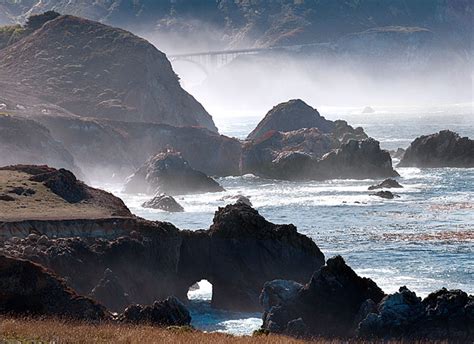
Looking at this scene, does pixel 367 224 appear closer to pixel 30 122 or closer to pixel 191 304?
pixel 191 304

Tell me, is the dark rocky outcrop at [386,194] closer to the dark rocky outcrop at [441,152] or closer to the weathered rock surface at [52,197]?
the dark rocky outcrop at [441,152]

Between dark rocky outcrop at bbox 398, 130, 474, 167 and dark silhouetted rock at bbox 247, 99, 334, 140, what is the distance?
23118 millimetres

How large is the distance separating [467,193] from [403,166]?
98.0 ft

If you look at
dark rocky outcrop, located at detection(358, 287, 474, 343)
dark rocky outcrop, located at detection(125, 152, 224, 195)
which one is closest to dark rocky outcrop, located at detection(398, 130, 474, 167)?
dark rocky outcrop, located at detection(125, 152, 224, 195)

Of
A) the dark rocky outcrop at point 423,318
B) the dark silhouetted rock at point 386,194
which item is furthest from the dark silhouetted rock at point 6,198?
the dark silhouetted rock at point 386,194

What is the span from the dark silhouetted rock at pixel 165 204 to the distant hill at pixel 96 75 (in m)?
47.0

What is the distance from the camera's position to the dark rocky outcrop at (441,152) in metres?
118

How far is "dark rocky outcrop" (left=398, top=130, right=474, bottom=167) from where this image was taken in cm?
11750

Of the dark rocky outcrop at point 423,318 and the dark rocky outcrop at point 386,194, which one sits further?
the dark rocky outcrop at point 386,194

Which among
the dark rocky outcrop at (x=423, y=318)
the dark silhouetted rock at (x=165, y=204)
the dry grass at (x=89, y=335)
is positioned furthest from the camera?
the dark silhouetted rock at (x=165, y=204)

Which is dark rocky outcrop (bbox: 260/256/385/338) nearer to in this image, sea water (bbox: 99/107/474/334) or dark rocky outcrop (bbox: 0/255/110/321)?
sea water (bbox: 99/107/474/334)

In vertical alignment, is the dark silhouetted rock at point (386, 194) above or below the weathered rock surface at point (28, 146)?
below

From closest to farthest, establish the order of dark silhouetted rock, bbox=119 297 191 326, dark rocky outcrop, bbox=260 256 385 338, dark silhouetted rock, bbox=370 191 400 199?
dark silhouetted rock, bbox=119 297 191 326
dark rocky outcrop, bbox=260 256 385 338
dark silhouetted rock, bbox=370 191 400 199

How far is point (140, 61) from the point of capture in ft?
493
